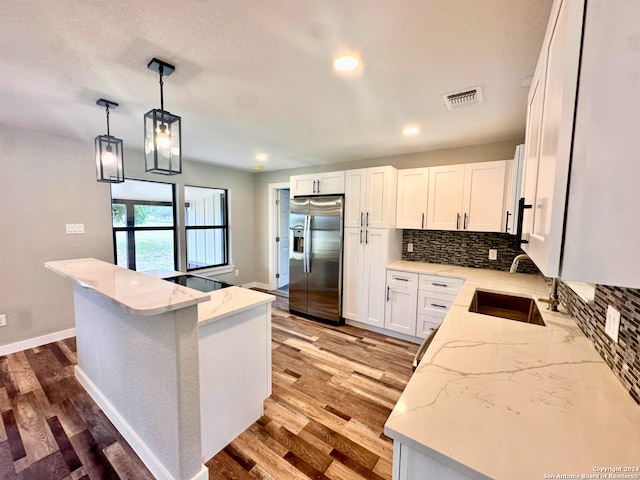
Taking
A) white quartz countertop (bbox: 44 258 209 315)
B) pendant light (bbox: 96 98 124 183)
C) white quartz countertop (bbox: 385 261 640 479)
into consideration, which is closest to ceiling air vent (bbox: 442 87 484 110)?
white quartz countertop (bbox: 385 261 640 479)

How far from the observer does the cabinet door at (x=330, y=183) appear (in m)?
3.53

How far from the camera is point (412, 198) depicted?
3268 mm

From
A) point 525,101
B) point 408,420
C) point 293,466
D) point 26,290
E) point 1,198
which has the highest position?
point 525,101

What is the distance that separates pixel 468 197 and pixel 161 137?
292cm

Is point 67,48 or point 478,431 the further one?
point 67,48

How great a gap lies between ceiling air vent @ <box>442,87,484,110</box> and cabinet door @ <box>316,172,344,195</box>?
164cm

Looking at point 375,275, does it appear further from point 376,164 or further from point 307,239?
point 376,164

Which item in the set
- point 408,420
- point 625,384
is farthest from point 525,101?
point 408,420

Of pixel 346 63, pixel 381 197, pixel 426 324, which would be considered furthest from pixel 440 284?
pixel 346 63

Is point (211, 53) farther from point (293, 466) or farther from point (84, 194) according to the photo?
point (84, 194)

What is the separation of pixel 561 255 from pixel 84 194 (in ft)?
14.1

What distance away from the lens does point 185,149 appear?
11.6 ft

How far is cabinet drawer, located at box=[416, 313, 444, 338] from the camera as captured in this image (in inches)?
117

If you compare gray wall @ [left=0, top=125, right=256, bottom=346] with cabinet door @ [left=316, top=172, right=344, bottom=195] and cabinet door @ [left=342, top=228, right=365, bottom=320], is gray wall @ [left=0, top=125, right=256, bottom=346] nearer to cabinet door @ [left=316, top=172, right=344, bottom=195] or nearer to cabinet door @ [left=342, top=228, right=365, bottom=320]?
cabinet door @ [left=316, top=172, right=344, bottom=195]
